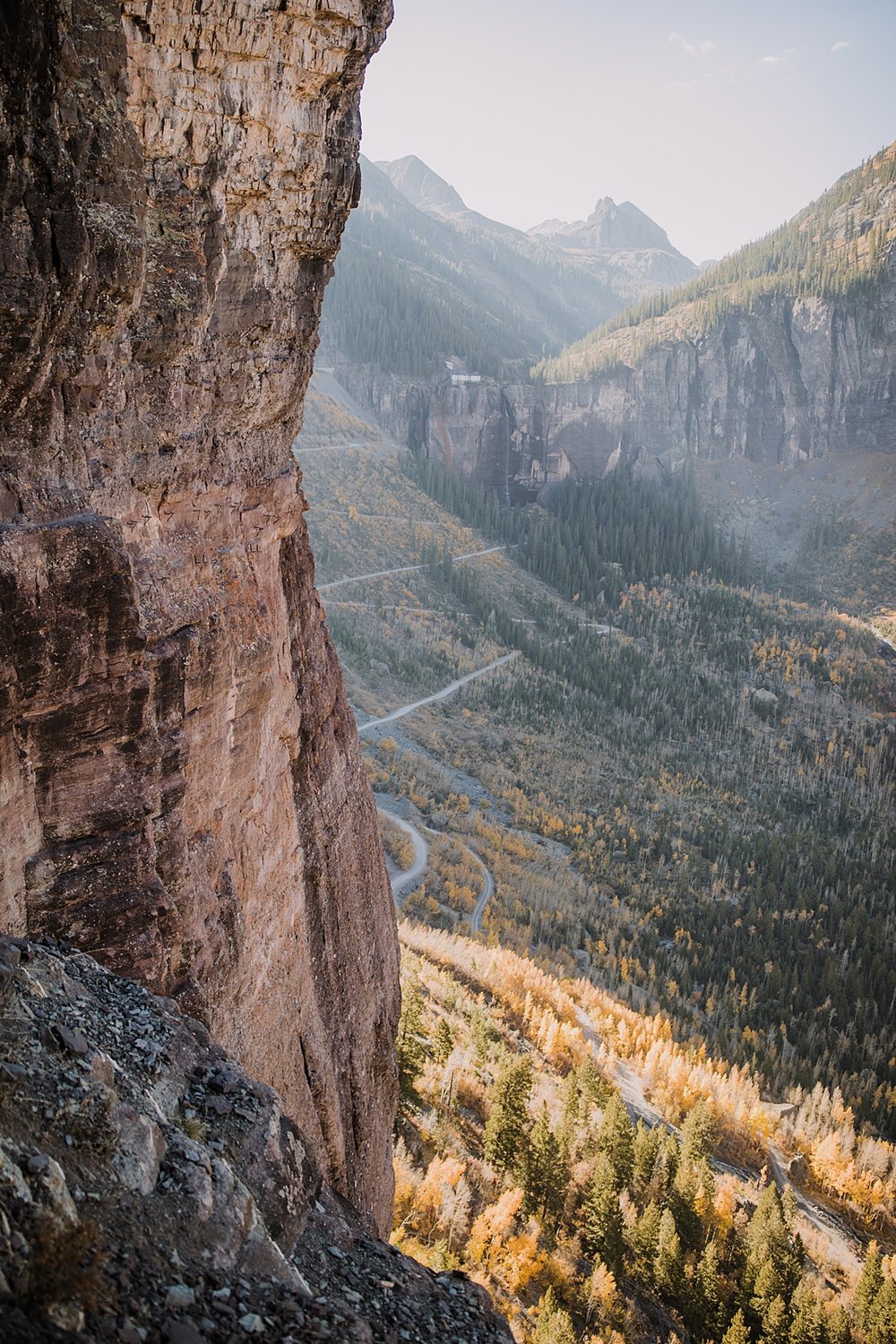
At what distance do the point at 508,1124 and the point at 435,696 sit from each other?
47.2 meters

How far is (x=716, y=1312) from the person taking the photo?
932 inches

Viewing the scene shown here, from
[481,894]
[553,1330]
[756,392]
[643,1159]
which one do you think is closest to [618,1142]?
[643,1159]

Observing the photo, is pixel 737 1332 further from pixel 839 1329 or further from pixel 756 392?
pixel 756 392

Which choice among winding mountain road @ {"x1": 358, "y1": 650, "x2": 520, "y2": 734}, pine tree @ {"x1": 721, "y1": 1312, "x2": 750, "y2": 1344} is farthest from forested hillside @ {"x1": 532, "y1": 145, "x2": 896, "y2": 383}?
pine tree @ {"x1": 721, "y1": 1312, "x2": 750, "y2": 1344}

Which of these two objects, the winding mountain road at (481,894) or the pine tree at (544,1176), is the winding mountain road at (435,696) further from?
the pine tree at (544,1176)

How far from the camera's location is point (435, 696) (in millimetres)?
71125

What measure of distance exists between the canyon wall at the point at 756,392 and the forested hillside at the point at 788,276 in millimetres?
2047

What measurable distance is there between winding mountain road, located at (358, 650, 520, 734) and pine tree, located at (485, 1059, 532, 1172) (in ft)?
105

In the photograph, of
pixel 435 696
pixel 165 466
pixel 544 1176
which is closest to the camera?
pixel 165 466

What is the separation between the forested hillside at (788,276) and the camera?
14025 cm

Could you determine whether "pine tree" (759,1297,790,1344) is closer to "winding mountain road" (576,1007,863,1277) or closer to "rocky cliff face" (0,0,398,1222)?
"winding mountain road" (576,1007,863,1277)

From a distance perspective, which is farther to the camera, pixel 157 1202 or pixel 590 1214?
pixel 590 1214

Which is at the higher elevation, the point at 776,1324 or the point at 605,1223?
the point at 605,1223

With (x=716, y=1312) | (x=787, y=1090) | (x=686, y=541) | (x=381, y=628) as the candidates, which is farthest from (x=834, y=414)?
(x=716, y=1312)
